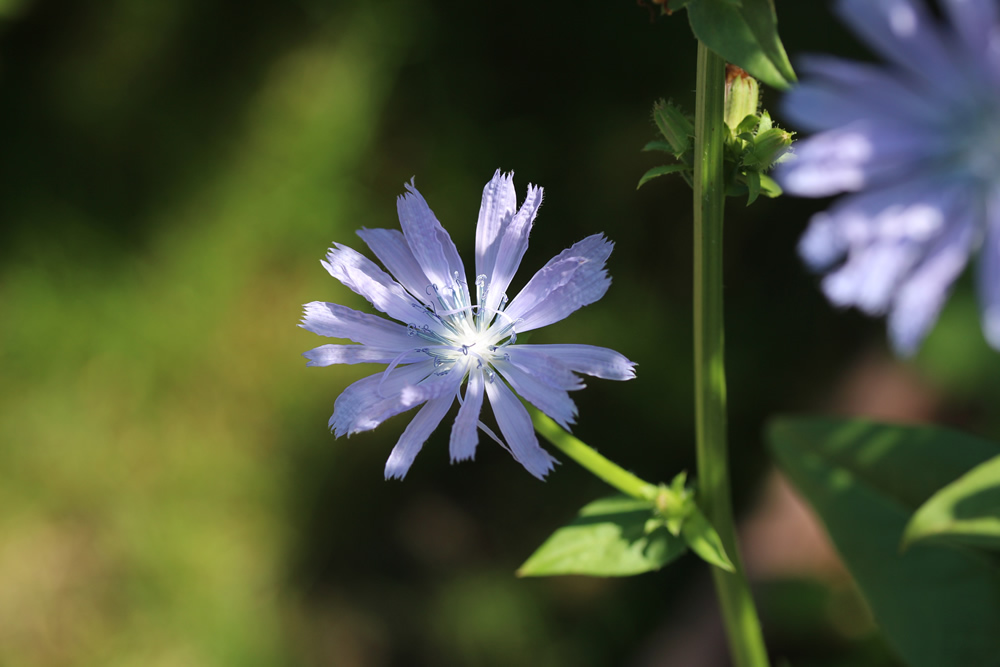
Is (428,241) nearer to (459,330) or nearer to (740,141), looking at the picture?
(459,330)

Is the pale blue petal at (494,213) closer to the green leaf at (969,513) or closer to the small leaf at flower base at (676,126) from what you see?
the small leaf at flower base at (676,126)

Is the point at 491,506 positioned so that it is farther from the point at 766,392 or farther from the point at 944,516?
the point at 944,516

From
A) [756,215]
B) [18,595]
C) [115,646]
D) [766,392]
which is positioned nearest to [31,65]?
[18,595]

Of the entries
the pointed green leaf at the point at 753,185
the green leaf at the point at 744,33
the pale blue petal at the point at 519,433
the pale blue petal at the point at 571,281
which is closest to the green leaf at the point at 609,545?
the pale blue petal at the point at 519,433

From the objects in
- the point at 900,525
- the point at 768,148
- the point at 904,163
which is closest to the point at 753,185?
the point at 768,148

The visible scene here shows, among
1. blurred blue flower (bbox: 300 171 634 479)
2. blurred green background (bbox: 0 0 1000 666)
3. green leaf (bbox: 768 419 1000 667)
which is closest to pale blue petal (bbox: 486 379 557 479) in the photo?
blurred blue flower (bbox: 300 171 634 479)

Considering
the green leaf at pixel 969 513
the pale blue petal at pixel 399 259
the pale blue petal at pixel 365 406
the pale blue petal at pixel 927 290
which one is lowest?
the green leaf at pixel 969 513

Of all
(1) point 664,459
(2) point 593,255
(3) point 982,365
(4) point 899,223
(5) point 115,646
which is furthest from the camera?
(5) point 115,646

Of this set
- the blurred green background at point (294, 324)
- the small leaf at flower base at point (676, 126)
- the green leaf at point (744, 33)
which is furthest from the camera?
the blurred green background at point (294, 324)
